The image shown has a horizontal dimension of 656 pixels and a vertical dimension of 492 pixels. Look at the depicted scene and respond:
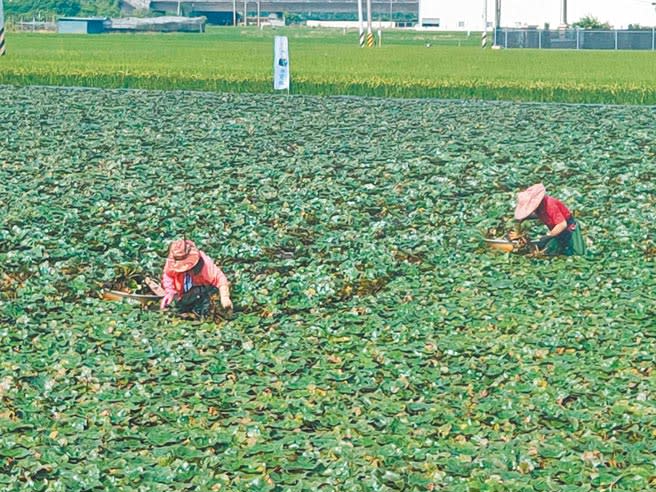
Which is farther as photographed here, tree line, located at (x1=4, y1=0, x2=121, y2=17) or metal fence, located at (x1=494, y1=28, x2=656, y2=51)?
tree line, located at (x1=4, y1=0, x2=121, y2=17)

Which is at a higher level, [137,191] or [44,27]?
[44,27]

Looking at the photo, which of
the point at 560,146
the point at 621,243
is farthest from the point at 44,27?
the point at 621,243

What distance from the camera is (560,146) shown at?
19.4 metres

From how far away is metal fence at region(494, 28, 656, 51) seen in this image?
64.9m

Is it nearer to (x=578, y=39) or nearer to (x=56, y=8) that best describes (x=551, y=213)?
(x=578, y=39)

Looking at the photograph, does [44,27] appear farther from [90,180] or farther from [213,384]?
[213,384]

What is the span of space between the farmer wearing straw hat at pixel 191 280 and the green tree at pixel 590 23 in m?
79.0

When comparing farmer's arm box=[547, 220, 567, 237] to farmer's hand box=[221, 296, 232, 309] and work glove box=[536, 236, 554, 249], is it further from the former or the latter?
farmer's hand box=[221, 296, 232, 309]

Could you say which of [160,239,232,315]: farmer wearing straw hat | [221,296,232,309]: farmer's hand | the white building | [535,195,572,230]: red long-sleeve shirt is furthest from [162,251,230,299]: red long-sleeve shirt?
the white building

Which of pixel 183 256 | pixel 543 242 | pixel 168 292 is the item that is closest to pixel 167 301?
pixel 168 292

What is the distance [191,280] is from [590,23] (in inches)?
3245

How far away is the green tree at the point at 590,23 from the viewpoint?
8664 cm

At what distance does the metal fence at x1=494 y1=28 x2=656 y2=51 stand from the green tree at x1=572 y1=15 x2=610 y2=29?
737 inches

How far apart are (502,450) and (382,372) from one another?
4.83ft
